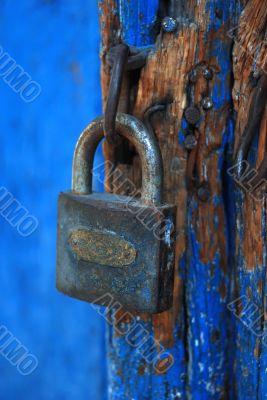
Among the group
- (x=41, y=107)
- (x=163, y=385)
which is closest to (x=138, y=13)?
(x=41, y=107)

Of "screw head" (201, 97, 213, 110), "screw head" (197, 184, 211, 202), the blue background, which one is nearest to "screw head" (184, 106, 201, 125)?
"screw head" (201, 97, 213, 110)

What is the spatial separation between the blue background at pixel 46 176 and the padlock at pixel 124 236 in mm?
322

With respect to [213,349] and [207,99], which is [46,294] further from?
[207,99]

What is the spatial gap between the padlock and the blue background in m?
0.32

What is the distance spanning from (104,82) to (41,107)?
1.01 feet

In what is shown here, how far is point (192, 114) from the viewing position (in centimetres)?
83

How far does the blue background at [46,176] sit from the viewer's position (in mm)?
1087

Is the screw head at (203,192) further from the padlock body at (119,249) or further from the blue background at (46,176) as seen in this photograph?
the blue background at (46,176)

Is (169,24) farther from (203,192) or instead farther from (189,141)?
(203,192)

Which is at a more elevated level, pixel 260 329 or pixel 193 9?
pixel 193 9

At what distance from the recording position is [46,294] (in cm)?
125

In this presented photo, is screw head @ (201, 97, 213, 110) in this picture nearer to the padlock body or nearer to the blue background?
the padlock body

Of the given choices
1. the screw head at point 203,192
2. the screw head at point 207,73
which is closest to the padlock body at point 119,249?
the screw head at point 203,192

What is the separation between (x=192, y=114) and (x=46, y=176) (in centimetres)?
49
